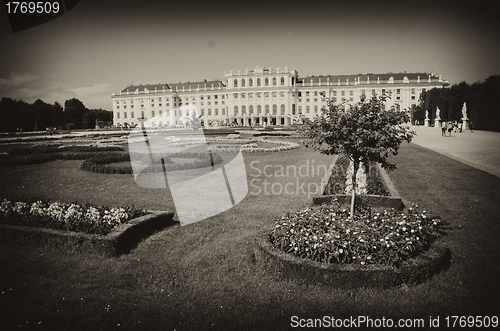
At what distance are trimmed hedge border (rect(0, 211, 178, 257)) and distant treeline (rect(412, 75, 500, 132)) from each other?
33.0 meters

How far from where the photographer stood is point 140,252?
194 inches

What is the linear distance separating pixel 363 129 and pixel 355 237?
1632mm

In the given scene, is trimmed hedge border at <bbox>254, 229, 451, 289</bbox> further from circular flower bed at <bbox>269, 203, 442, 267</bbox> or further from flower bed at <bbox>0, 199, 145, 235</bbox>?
flower bed at <bbox>0, 199, 145, 235</bbox>

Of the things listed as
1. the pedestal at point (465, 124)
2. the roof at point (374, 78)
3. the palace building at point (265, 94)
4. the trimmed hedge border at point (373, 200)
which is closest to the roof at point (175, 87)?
the palace building at point (265, 94)

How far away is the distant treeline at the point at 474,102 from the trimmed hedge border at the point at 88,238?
1301 inches

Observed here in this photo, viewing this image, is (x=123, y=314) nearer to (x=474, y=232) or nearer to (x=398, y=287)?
(x=398, y=287)

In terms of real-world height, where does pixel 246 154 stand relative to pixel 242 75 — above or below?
below

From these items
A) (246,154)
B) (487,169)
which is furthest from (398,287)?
(246,154)

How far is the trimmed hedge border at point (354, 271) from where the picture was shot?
3666 mm

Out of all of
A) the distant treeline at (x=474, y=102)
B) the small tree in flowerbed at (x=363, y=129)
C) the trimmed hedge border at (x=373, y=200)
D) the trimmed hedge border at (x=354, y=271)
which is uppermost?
the distant treeline at (x=474, y=102)

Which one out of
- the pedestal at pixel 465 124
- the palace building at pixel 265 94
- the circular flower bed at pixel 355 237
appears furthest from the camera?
the palace building at pixel 265 94

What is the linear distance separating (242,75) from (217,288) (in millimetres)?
78441

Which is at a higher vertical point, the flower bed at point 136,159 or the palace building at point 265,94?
the palace building at point 265,94

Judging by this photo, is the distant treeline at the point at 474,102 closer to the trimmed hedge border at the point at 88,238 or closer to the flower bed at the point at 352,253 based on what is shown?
the flower bed at the point at 352,253
